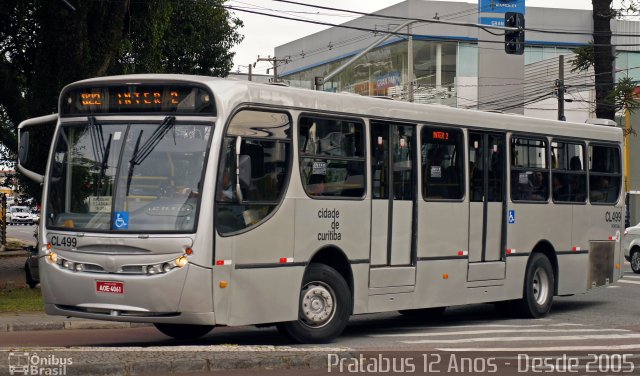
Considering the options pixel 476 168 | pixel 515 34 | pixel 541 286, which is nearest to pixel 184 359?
pixel 476 168

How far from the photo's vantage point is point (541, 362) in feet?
39.9

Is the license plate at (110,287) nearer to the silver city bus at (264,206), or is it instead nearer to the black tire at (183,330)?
the silver city bus at (264,206)

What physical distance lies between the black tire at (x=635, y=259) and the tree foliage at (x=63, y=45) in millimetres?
13958

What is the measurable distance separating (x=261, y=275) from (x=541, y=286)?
7.21 meters

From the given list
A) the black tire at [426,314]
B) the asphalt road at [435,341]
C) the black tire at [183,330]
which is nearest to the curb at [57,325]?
the asphalt road at [435,341]

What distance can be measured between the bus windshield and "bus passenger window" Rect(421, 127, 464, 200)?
14.2 feet

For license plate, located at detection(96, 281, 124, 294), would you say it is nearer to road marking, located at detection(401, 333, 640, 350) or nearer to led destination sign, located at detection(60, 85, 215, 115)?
led destination sign, located at detection(60, 85, 215, 115)

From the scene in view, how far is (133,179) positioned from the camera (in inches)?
489

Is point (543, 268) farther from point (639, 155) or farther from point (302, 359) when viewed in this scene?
point (639, 155)

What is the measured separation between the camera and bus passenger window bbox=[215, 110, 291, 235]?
12578 mm

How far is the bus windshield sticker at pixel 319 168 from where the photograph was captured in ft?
45.7

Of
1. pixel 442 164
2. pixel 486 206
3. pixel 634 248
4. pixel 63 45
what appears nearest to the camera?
pixel 442 164

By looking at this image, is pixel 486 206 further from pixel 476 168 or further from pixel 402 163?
pixel 402 163

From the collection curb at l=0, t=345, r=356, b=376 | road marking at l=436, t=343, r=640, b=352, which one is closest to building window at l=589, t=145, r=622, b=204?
road marking at l=436, t=343, r=640, b=352
